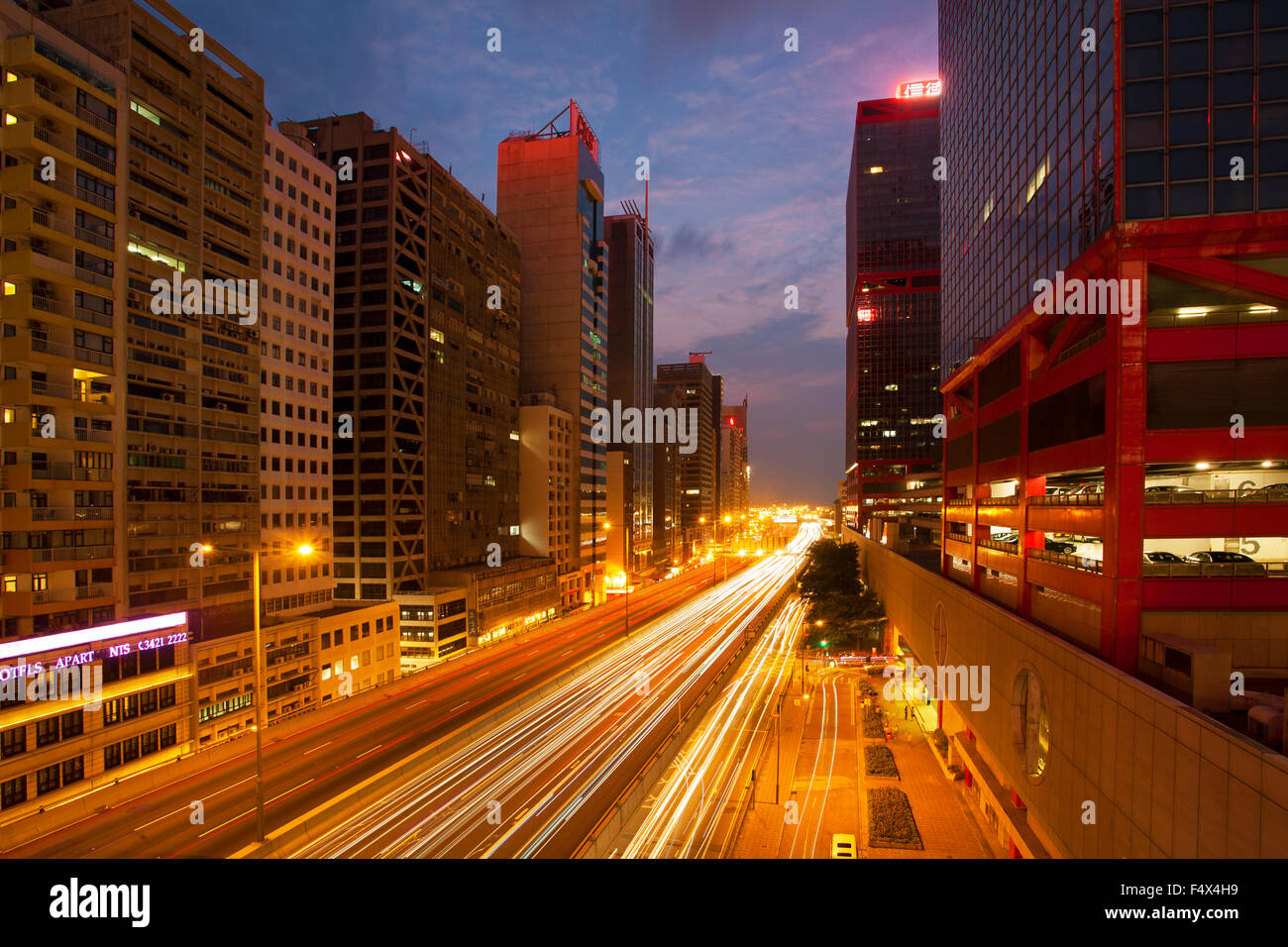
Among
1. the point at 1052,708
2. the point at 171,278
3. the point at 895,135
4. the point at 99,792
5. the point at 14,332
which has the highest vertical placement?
the point at 895,135

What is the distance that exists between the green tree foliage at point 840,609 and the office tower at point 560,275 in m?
32.8

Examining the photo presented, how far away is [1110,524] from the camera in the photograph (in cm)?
1892

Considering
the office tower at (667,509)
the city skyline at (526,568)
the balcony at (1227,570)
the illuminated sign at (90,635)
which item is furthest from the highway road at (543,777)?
the office tower at (667,509)

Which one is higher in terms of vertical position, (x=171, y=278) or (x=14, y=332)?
(x=171, y=278)

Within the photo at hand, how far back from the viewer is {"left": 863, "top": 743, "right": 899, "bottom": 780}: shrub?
117ft

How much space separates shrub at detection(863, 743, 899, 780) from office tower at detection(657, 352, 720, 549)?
353 ft

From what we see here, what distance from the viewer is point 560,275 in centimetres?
8981

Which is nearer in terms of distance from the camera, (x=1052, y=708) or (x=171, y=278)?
(x=1052, y=708)

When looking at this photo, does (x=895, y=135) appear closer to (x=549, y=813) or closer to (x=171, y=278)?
(x=171, y=278)

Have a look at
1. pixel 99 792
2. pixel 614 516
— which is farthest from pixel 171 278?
pixel 614 516

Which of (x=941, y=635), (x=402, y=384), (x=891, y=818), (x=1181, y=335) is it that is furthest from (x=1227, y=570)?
(x=402, y=384)

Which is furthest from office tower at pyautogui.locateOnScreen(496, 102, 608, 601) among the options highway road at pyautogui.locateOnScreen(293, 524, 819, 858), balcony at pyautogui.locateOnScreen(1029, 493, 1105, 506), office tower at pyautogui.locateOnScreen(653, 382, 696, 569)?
balcony at pyautogui.locateOnScreen(1029, 493, 1105, 506)
